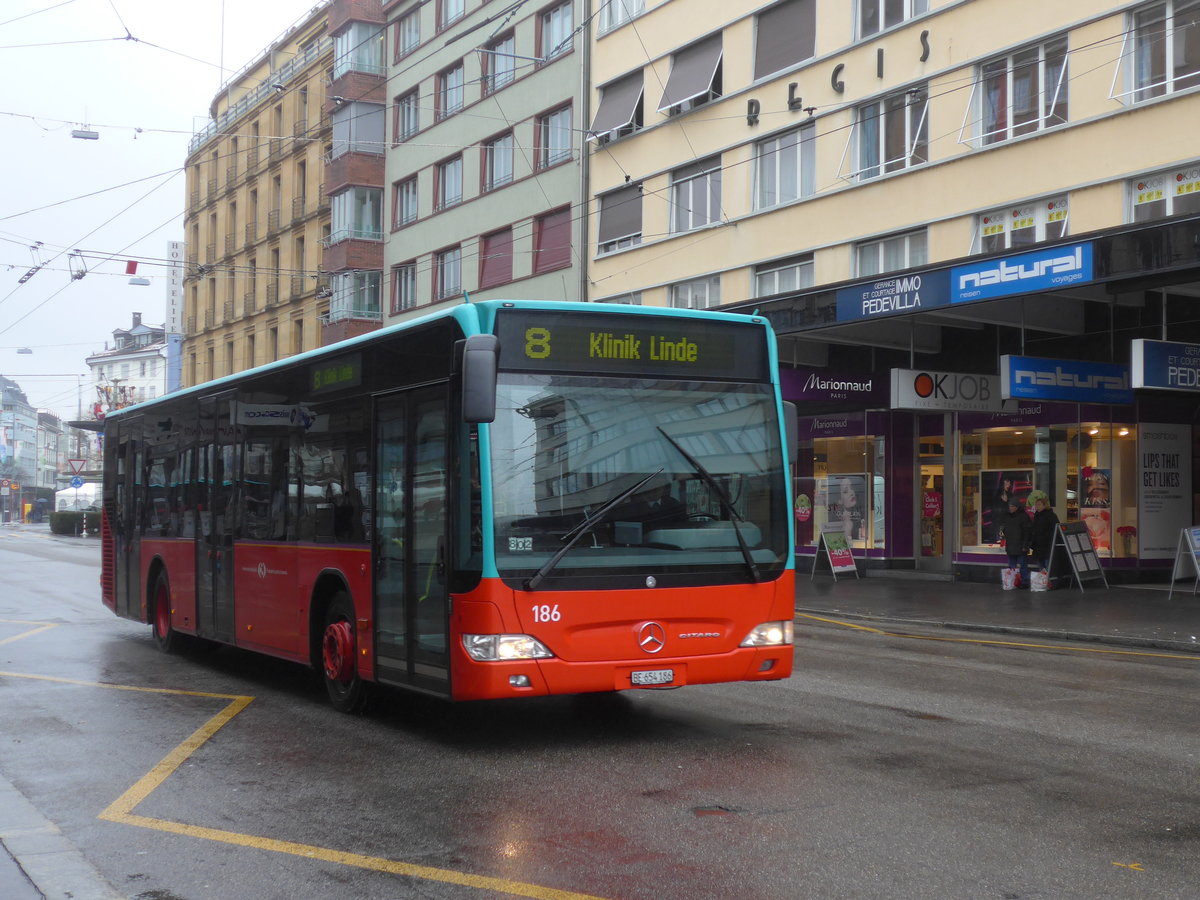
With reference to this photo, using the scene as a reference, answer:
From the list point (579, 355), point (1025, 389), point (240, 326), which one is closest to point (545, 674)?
point (579, 355)

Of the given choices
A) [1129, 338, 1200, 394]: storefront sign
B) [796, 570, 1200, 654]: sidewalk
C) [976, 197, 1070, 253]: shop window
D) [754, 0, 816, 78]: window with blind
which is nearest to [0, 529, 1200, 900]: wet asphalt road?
[796, 570, 1200, 654]: sidewalk

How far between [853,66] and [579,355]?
20.0 metres

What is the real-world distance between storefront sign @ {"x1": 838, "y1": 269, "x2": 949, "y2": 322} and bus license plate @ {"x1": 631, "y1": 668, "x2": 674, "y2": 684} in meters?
13.5

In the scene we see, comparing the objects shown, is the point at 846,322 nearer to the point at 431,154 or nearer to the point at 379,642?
the point at 379,642

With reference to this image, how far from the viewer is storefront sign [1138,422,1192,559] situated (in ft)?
73.8

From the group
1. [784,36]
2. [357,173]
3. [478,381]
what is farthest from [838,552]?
[357,173]

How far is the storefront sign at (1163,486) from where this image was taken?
22.5 meters

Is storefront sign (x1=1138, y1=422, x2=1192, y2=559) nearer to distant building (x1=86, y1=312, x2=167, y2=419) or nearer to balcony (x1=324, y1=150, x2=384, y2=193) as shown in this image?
balcony (x1=324, y1=150, x2=384, y2=193)

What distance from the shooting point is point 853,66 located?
2653 centimetres

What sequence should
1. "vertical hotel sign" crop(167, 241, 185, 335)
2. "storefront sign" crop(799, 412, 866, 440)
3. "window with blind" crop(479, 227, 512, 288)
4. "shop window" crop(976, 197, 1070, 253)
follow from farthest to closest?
"vertical hotel sign" crop(167, 241, 185, 335) → "window with blind" crop(479, 227, 512, 288) → "storefront sign" crop(799, 412, 866, 440) → "shop window" crop(976, 197, 1070, 253)

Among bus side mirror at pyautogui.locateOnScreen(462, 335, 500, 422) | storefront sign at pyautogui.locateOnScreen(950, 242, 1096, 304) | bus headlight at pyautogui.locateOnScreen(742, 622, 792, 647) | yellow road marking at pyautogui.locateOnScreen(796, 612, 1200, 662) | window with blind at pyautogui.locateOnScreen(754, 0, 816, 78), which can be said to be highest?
window with blind at pyautogui.locateOnScreen(754, 0, 816, 78)

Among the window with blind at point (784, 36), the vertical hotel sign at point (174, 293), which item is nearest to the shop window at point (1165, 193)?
the window with blind at point (784, 36)

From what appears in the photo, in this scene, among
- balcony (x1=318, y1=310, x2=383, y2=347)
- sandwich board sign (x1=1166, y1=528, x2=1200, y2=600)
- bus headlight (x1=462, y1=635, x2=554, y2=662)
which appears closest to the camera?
bus headlight (x1=462, y1=635, x2=554, y2=662)

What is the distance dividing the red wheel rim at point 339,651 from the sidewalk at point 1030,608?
31.3ft
